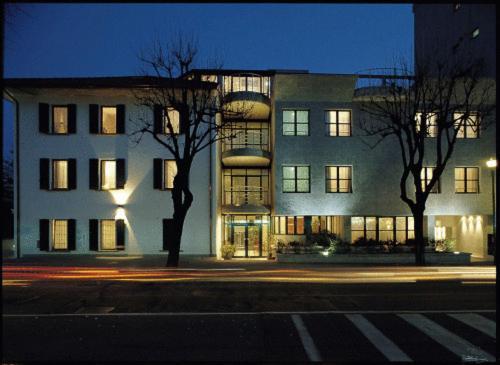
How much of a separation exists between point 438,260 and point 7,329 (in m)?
22.7

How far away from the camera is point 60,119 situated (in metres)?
28.2

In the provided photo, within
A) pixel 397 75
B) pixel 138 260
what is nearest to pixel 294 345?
pixel 138 260

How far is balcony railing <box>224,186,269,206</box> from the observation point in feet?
104

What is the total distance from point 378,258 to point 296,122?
933cm

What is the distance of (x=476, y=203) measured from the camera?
29.3 m

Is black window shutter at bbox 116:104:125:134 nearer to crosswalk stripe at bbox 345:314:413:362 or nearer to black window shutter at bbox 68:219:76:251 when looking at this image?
black window shutter at bbox 68:219:76:251

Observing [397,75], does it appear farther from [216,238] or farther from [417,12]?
[417,12]

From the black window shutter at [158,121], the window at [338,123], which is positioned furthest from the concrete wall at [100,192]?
the window at [338,123]

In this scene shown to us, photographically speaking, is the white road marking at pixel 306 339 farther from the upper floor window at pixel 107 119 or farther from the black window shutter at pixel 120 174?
the upper floor window at pixel 107 119

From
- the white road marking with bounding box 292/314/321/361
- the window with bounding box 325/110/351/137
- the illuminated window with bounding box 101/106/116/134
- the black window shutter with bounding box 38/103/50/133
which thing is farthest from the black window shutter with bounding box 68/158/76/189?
the white road marking with bounding box 292/314/321/361

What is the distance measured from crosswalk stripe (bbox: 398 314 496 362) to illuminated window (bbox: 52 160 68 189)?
74.8ft

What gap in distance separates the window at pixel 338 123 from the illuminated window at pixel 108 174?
13.1 metres

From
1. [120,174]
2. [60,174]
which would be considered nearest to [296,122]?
[120,174]

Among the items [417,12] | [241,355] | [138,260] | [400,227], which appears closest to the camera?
[241,355]
